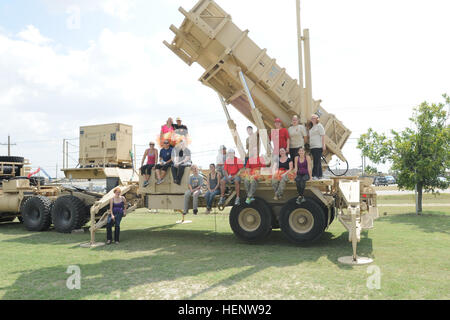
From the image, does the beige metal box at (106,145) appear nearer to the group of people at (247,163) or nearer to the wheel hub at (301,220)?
the group of people at (247,163)

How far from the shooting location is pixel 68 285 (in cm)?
555

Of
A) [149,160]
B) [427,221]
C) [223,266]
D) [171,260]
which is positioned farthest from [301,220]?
[427,221]

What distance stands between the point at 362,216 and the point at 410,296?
3.88m

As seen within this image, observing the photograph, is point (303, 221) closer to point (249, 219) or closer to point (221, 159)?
point (249, 219)

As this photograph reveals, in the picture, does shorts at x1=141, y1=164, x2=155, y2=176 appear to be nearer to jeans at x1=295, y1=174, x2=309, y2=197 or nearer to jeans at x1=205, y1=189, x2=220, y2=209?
jeans at x1=205, y1=189, x2=220, y2=209

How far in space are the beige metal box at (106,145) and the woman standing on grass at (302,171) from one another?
7215mm

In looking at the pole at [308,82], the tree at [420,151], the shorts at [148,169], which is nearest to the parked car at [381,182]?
the tree at [420,151]

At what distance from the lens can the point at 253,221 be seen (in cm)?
873

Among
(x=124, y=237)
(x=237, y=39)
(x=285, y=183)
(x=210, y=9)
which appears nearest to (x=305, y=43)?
(x=237, y=39)

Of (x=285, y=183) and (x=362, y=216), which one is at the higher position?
(x=285, y=183)

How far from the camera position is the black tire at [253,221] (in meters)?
8.50

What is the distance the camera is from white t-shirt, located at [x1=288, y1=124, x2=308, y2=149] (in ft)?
27.9

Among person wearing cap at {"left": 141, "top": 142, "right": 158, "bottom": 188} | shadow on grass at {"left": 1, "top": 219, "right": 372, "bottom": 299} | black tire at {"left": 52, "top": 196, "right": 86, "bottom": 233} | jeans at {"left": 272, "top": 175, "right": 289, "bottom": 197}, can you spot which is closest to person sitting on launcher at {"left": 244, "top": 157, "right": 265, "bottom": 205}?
jeans at {"left": 272, "top": 175, "right": 289, "bottom": 197}

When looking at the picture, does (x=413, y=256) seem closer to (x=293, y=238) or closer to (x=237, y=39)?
(x=293, y=238)
